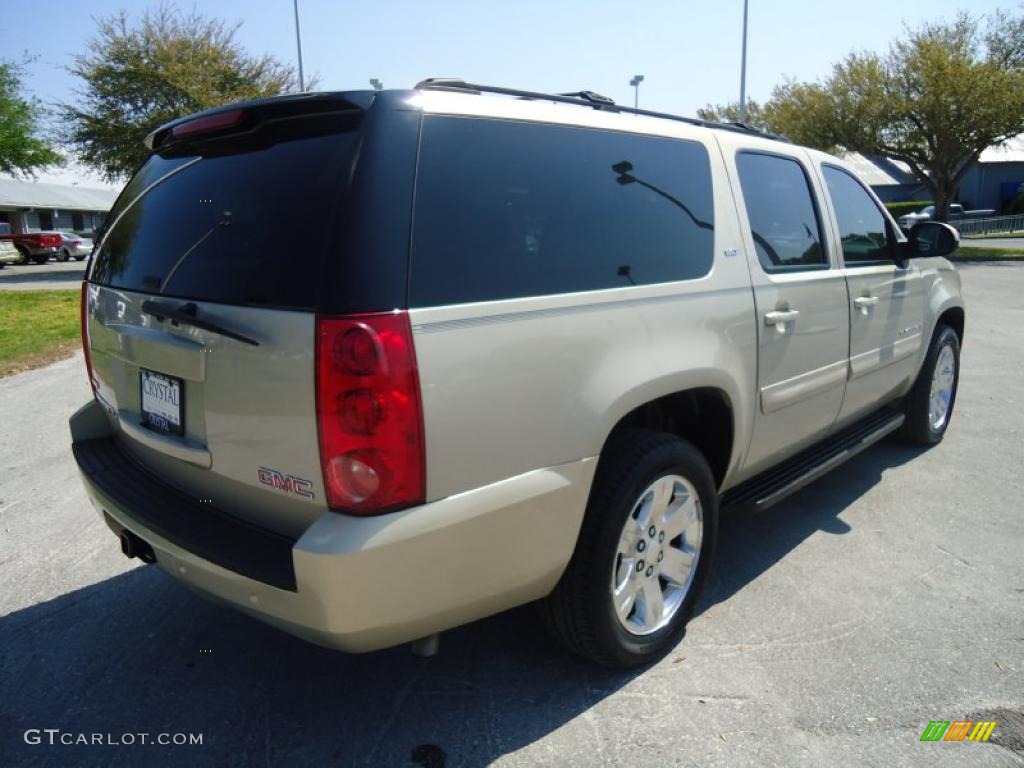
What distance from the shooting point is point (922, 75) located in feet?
78.8

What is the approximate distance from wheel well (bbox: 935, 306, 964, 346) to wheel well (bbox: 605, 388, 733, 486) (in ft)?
9.23

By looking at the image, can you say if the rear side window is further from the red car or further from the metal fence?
the metal fence

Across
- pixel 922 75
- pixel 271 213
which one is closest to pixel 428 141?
pixel 271 213

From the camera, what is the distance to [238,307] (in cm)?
212

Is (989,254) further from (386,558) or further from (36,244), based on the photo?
(36,244)

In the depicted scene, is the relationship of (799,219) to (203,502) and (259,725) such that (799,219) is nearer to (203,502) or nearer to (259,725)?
(203,502)

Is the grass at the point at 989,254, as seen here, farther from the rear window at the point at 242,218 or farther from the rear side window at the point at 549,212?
the rear window at the point at 242,218

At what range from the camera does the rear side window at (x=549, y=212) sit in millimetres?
2045

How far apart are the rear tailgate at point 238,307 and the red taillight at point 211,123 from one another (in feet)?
0.07

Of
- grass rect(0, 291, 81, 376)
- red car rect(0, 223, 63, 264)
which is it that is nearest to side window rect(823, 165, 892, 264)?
grass rect(0, 291, 81, 376)

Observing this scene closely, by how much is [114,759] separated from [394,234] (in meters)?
1.84

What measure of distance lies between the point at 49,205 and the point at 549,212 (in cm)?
5649

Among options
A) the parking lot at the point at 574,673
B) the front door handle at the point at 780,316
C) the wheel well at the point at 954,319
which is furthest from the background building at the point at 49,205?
the front door handle at the point at 780,316

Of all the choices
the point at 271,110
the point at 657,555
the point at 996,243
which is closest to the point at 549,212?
the point at 271,110
